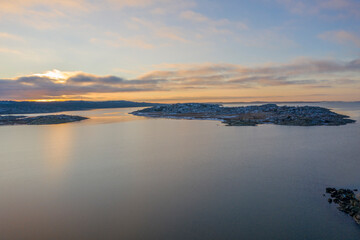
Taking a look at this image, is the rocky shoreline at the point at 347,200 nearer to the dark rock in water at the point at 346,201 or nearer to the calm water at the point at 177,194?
the dark rock in water at the point at 346,201

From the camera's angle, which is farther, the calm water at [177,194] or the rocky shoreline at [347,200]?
the rocky shoreline at [347,200]

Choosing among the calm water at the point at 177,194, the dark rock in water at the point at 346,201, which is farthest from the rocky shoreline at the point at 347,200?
the calm water at the point at 177,194

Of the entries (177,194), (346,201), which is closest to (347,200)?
(346,201)

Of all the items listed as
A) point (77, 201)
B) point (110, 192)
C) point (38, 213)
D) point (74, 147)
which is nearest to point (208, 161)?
point (110, 192)

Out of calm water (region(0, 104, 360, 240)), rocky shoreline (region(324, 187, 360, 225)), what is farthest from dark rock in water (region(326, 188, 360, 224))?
calm water (region(0, 104, 360, 240))

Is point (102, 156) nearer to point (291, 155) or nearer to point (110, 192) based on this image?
point (110, 192)

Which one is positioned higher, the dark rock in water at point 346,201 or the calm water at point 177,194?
the dark rock in water at point 346,201

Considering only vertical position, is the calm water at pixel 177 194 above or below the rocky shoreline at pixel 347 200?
below

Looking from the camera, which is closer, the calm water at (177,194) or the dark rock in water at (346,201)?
the calm water at (177,194)
